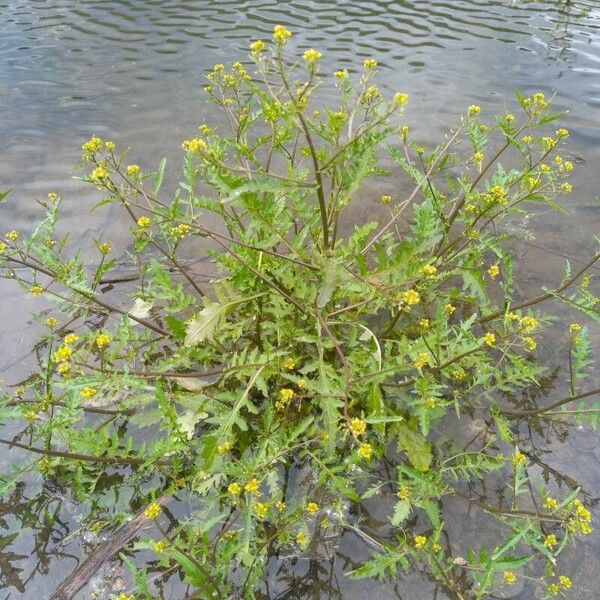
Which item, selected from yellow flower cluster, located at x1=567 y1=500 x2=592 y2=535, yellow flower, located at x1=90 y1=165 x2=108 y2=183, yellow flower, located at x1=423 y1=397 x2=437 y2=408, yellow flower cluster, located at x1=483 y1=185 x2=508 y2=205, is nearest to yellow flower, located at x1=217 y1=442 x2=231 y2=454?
yellow flower, located at x1=423 y1=397 x2=437 y2=408

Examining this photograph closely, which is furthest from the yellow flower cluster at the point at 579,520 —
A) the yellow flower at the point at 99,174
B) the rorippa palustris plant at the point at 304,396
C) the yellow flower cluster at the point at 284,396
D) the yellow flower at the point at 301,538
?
the yellow flower at the point at 99,174

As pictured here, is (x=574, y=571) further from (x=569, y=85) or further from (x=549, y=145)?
(x=569, y=85)

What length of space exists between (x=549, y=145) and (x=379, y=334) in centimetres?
134

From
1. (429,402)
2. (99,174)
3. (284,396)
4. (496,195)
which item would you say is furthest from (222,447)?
(496,195)

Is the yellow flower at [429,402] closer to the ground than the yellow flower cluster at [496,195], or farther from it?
closer to the ground

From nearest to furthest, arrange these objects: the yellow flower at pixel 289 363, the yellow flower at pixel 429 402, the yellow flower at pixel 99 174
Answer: the yellow flower at pixel 99 174, the yellow flower at pixel 429 402, the yellow flower at pixel 289 363

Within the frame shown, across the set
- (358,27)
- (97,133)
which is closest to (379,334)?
(97,133)

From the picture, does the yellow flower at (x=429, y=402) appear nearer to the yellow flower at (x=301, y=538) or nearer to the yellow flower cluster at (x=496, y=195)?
the yellow flower at (x=301, y=538)

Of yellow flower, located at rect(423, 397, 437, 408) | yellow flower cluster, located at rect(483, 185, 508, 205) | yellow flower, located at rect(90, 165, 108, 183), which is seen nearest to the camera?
yellow flower, located at rect(90, 165, 108, 183)

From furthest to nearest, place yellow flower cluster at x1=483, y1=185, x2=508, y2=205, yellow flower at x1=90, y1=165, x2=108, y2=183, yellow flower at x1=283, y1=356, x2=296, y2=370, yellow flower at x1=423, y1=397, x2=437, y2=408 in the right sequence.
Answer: yellow flower at x1=283, y1=356, x2=296, y2=370
yellow flower cluster at x1=483, y1=185, x2=508, y2=205
yellow flower at x1=423, y1=397, x2=437, y2=408
yellow flower at x1=90, y1=165, x2=108, y2=183

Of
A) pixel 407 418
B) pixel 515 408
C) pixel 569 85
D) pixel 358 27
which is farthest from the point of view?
pixel 358 27

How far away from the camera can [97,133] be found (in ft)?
19.5

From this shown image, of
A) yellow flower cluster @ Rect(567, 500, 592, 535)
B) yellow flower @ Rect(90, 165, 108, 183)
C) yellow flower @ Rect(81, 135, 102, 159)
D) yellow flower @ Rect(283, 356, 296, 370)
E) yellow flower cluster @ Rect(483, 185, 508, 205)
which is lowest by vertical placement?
yellow flower cluster @ Rect(567, 500, 592, 535)

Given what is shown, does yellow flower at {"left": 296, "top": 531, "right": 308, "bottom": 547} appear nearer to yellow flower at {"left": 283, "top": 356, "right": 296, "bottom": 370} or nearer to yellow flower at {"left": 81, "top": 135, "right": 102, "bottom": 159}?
yellow flower at {"left": 283, "top": 356, "right": 296, "bottom": 370}
